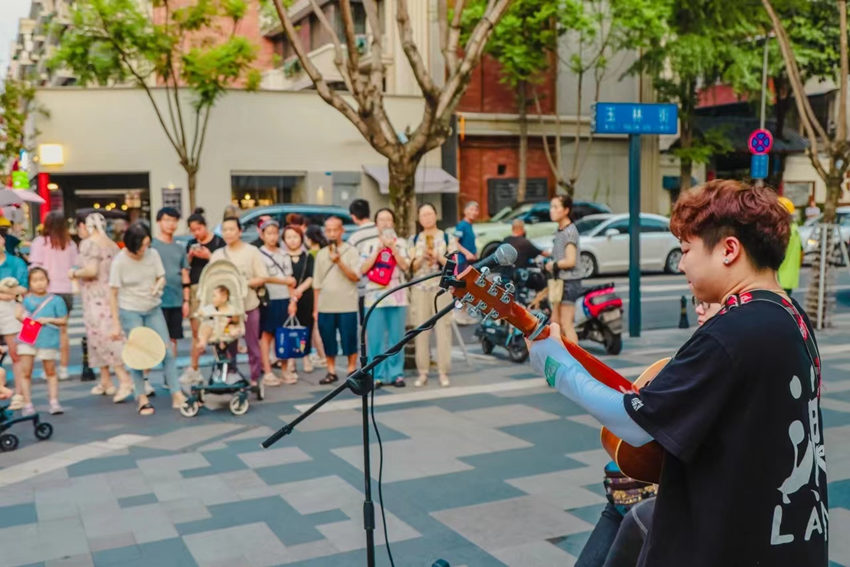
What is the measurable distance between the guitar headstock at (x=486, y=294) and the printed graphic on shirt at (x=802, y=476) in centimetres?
82

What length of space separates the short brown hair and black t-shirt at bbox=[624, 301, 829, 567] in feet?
0.56

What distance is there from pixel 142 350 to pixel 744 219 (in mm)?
6900

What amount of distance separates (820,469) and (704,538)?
37 cm

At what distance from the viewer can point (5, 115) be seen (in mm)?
29094

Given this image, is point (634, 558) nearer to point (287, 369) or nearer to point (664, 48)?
point (287, 369)

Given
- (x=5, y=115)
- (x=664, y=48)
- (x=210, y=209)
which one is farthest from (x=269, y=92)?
(x=664, y=48)

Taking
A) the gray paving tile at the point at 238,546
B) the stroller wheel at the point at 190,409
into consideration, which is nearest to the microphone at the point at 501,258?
the gray paving tile at the point at 238,546

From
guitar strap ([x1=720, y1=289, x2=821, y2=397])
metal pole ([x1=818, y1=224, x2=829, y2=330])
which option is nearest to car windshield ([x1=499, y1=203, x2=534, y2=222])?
metal pole ([x1=818, y1=224, x2=829, y2=330])

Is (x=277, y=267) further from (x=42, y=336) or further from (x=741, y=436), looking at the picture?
(x=741, y=436)

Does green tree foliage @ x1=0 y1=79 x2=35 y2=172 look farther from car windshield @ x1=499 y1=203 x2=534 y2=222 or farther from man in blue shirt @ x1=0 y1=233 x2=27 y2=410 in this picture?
man in blue shirt @ x1=0 y1=233 x2=27 y2=410

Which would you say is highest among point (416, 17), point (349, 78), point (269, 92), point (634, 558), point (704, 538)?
point (416, 17)

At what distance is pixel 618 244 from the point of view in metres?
21.9

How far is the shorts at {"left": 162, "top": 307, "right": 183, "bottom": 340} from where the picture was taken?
31.9ft

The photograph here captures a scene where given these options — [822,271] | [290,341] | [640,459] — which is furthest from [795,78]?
[640,459]
